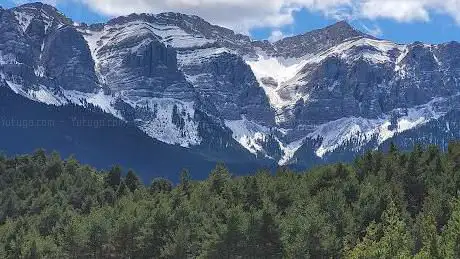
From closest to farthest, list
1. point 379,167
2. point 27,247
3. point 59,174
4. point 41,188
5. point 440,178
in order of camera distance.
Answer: point 27,247, point 440,178, point 379,167, point 41,188, point 59,174

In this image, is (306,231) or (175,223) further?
(175,223)

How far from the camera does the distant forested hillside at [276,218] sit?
91.3 metres

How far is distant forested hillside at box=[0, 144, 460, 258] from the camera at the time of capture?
9131 centimetres

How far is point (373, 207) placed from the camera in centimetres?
10712

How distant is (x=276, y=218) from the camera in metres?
100

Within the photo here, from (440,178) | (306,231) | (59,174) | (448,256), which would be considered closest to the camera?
(448,256)

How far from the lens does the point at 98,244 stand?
10981 centimetres

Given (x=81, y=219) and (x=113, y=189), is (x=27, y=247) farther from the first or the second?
(x=113, y=189)

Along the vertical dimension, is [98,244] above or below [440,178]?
below

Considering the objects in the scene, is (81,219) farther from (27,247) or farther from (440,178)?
(440,178)

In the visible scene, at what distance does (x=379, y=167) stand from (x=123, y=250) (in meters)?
54.2

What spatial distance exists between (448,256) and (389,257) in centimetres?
427

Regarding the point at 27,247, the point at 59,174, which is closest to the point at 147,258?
the point at 27,247

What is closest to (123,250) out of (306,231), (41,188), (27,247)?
(27,247)
